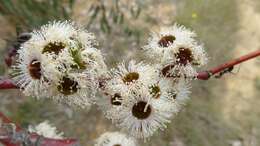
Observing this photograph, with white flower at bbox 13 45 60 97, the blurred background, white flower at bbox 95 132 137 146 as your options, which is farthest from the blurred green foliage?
white flower at bbox 13 45 60 97

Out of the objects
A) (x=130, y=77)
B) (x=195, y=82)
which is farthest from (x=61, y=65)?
(x=195, y=82)

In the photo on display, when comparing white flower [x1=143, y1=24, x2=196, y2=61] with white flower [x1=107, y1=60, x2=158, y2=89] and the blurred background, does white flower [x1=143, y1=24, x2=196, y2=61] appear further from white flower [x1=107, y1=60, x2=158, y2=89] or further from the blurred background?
the blurred background

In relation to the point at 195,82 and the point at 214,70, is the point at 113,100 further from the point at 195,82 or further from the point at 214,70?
the point at 195,82

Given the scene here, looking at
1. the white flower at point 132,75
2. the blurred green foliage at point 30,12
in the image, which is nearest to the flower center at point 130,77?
the white flower at point 132,75

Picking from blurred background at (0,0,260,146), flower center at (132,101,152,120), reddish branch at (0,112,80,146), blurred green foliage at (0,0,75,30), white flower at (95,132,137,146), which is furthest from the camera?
blurred background at (0,0,260,146)

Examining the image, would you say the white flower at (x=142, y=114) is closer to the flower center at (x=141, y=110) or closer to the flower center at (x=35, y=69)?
the flower center at (x=141, y=110)

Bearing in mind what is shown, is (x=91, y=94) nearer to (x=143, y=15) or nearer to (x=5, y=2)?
(x=5, y=2)
